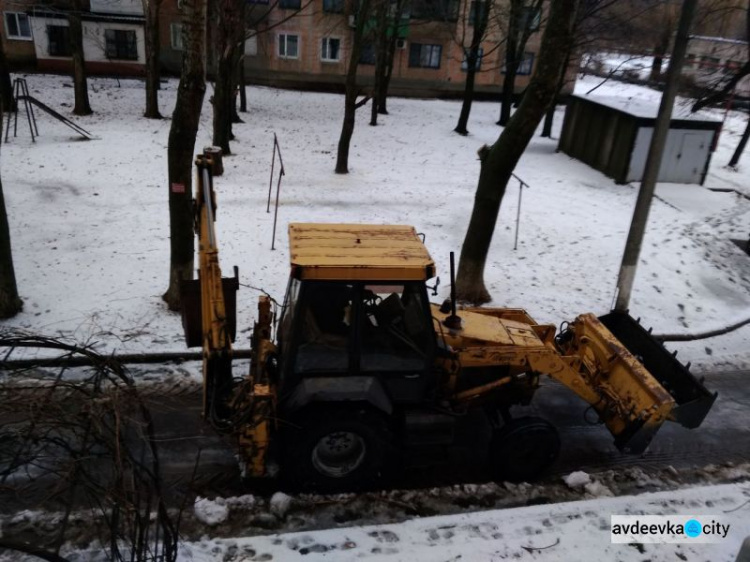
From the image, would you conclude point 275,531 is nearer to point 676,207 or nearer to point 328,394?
point 328,394

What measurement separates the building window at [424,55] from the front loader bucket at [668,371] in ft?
87.6

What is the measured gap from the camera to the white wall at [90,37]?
2656 centimetres

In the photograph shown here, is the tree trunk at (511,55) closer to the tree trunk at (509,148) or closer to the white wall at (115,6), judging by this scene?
the tree trunk at (509,148)

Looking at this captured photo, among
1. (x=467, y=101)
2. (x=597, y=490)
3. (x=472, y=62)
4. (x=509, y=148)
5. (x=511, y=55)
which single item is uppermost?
(x=511, y=55)

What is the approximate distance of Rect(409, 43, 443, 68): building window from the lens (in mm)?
31500

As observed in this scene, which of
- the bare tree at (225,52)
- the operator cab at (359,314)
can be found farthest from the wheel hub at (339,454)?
the bare tree at (225,52)

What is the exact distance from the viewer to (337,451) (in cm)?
585

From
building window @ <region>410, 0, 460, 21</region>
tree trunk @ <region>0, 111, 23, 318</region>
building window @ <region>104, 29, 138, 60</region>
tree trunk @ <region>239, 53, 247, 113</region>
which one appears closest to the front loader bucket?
tree trunk @ <region>0, 111, 23, 318</region>

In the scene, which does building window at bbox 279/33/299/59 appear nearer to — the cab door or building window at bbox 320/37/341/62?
building window at bbox 320/37/341/62

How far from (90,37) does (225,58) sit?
15.9 metres

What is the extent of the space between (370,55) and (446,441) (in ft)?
96.3

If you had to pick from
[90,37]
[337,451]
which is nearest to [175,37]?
[90,37]

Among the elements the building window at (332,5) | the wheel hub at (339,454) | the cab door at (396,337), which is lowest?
the wheel hub at (339,454)

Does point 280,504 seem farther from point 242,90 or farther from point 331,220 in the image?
point 242,90
